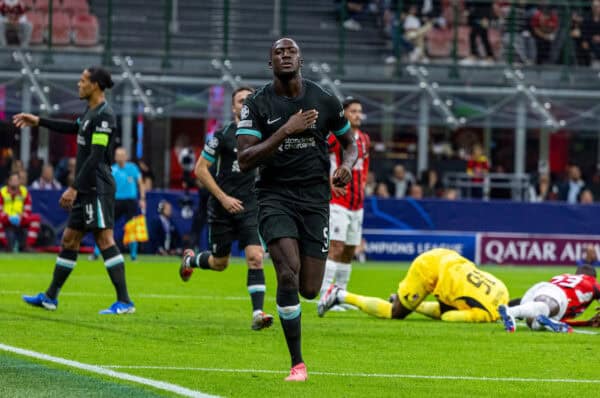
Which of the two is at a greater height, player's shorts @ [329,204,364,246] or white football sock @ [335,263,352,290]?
player's shorts @ [329,204,364,246]

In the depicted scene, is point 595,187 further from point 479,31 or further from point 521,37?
point 479,31

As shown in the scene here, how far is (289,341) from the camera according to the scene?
9.12 meters

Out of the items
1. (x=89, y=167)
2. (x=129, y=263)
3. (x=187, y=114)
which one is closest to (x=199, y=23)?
(x=187, y=114)

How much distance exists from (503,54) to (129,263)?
13938mm

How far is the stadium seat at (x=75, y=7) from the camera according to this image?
1310 inches

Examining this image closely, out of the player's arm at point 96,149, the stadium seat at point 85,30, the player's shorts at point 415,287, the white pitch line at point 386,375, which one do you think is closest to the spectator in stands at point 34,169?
the stadium seat at point 85,30

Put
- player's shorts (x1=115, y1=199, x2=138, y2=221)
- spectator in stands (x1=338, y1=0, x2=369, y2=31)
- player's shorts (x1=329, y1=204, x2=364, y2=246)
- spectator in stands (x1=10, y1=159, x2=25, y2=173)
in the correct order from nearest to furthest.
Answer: player's shorts (x1=329, y1=204, x2=364, y2=246), player's shorts (x1=115, y1=199, x2=138, y2=221), spectator in stands (x1=10, y1=159, x2=25, y2=173), spectator in stands (x1=338, y1=0, x2=369, y2=31)

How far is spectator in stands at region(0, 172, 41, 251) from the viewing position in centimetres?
2717

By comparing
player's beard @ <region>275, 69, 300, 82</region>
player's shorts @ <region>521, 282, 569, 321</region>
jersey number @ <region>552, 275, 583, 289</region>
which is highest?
player's beard @ <region>275, 69, 300, 82</region>

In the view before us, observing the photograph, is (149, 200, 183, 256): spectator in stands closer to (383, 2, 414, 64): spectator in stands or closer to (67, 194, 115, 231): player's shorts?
(383, 2, 414, 64): spectator in stands

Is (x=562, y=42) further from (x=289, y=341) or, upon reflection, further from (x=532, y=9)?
(x=289, y=341)

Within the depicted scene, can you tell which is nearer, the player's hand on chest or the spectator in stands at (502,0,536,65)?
the player's hand on chest

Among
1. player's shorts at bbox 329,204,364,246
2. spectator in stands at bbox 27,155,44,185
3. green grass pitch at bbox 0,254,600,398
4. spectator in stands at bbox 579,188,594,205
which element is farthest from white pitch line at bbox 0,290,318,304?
spectator in stands at bbox 579,188,594,205

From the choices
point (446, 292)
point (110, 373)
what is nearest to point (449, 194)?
Answer: point (446, 292)
